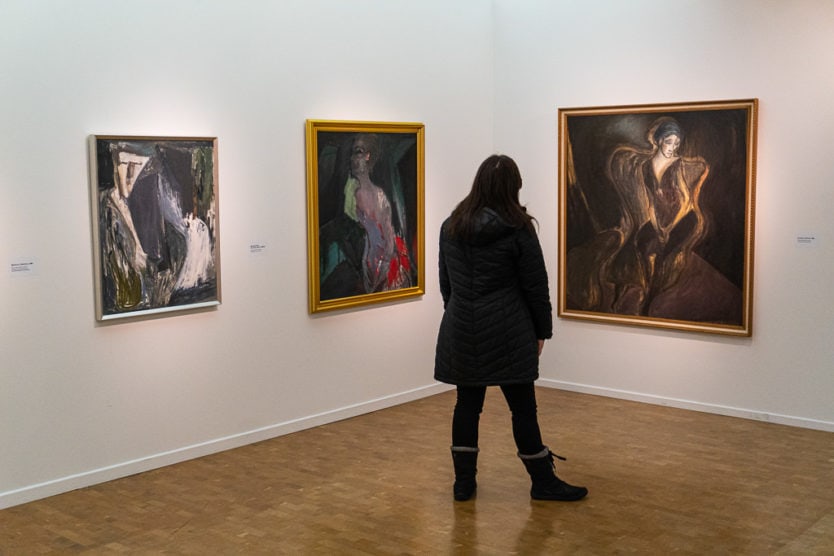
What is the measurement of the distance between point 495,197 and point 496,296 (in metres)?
0.65

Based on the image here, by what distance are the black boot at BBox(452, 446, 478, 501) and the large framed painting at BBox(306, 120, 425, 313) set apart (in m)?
2.61

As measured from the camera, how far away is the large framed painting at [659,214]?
31.0 feet

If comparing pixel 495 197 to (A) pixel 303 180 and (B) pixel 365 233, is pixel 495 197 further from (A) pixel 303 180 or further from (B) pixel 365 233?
(B) pixel 365 233

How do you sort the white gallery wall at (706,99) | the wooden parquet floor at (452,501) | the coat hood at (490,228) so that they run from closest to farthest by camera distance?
the wooden parquet floor at (452,501), the coat hood at (490,228), the white gallery wall at (706,99)

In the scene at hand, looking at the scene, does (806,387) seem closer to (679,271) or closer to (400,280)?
(679,271)

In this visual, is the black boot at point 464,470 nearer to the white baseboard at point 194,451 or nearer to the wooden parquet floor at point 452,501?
the wooden parquet floor at point 452,501

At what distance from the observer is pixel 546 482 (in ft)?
23.2

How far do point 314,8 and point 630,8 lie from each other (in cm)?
315

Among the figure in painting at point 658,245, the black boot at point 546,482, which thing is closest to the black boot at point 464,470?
the black boot at point 546,482

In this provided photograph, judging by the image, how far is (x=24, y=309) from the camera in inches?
280

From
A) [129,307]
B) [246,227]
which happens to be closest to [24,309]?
[129,307]

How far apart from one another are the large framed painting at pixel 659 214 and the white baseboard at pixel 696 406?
716 millimetres

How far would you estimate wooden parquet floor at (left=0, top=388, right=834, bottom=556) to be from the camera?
20.8ft

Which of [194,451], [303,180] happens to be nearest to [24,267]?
[194,451]
